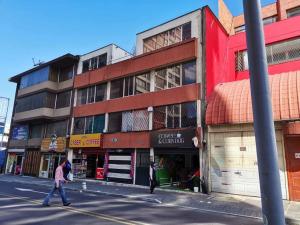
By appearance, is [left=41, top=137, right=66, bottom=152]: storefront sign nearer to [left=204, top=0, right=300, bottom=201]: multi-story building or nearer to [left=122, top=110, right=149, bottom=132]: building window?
[left=122, top=110, right=149, bottom=132]: building window

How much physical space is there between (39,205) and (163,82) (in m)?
13.1

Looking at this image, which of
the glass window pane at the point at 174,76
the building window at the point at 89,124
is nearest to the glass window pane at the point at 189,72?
the glass window pane at the point at 174,76

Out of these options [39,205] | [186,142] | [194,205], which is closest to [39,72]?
[186,142]

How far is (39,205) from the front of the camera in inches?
437

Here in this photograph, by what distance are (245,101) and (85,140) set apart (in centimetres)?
1567

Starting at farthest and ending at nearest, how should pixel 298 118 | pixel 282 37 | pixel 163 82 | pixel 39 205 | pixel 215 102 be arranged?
pixel 163 82 < pixel 282 37 < pixel 215 102 < pixel 298 118 < pixel 39 205

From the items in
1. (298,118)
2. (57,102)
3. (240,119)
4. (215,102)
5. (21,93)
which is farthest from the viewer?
(21,93)

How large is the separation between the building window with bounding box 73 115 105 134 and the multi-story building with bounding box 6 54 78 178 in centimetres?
151

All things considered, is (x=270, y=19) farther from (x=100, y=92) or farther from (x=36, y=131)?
(x=36, y=131)

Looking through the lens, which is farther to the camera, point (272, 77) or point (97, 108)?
point (97, 108)

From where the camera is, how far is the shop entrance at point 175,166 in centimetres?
1908

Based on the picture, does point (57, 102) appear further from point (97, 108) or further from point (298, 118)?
point (298, 118)

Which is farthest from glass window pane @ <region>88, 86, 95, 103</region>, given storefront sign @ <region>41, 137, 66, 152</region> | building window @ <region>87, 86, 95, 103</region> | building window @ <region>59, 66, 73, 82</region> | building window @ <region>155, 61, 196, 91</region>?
building window @ <region>155, 61, 196, 91</region>

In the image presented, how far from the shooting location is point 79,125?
27.4 m
